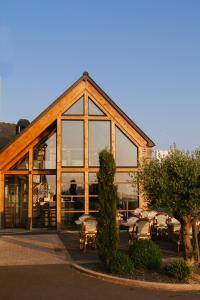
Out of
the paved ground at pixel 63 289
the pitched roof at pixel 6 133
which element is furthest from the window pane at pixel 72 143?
the paved ground at pixel 63 289

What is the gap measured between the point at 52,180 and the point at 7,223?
9.64 ft

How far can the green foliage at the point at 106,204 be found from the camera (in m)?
12.3

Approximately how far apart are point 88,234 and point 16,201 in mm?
7562

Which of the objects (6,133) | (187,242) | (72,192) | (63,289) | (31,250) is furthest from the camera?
(6,133)

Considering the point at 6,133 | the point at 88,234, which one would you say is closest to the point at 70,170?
the point at 88,234

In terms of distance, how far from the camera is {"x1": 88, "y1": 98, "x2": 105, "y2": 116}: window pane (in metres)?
22.4

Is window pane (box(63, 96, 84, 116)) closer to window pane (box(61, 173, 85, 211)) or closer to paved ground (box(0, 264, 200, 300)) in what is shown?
window pane (box(61, 173, 85, 211))

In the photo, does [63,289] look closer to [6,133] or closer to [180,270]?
[180,270]

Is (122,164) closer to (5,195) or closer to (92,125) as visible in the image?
(92,125)

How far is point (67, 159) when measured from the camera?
2203cm

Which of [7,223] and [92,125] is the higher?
[92,125]

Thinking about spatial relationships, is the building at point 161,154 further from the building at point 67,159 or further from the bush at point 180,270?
the building at point 67,159

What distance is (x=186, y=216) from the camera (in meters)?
11.9

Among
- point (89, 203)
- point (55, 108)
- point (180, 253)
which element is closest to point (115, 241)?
point (180, 253)
